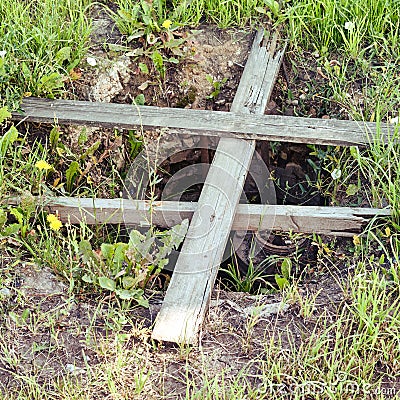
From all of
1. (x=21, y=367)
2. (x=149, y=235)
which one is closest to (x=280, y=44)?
(x=149, y=235)

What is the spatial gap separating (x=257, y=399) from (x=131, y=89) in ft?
6.33

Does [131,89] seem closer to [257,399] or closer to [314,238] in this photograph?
[314,238]

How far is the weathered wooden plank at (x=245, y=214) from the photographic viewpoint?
2887 mm

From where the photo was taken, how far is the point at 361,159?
10.1ft

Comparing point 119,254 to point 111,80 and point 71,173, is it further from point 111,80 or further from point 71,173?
point 111,80

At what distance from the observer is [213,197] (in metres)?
2.94

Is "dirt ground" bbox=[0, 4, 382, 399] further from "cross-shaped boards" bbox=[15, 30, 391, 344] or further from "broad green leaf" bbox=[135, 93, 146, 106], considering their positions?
"broad green leaf" bbox=[135, 93, 146, 106]

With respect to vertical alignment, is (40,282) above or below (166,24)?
below

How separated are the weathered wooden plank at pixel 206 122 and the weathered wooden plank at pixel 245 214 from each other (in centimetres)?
40

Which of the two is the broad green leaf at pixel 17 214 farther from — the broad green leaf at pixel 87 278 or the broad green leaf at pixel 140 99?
the broad green leaf at pixel 140 99

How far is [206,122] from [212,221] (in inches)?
23.9

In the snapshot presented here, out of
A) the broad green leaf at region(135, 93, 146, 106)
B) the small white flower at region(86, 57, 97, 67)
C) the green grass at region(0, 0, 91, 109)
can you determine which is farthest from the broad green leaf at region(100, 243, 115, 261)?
the small white flower at region(86, 57, 97, 67)

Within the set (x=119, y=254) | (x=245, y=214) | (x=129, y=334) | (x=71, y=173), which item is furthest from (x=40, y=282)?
(x=245, y=214)

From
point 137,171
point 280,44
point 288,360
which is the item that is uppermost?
point 280,44
